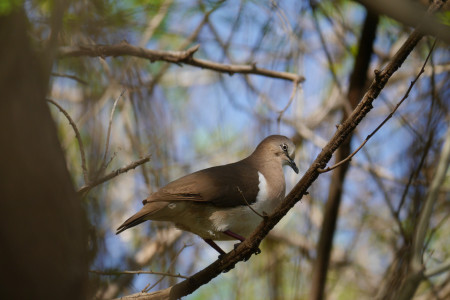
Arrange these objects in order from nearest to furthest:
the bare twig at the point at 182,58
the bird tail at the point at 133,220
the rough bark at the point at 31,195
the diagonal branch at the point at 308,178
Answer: the rough bark at the point at 31,195
the diagonal branch at the point at 308,178
the bird tail at the point at 133,220
the bare twig at the point at 182,58

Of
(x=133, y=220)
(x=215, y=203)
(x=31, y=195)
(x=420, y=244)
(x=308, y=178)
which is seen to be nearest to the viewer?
(x=31, y=195)

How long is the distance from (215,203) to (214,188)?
0.13 meters

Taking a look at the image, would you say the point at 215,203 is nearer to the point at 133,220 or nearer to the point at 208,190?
the point at 208,190

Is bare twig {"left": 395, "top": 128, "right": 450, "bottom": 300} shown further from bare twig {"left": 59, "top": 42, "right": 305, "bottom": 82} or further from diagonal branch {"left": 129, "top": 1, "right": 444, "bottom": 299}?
bare twig {"left": 59, "top": 42, "right": 305, "bottom": 82}

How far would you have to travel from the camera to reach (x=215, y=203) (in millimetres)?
4520

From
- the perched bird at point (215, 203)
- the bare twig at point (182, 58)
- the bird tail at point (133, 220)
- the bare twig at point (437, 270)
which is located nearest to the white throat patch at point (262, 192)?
the perched bird at point (215, 203)

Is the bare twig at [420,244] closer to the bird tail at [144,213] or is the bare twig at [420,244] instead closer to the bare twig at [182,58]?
the bird tail at [144,213]

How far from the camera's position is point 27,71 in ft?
7.21

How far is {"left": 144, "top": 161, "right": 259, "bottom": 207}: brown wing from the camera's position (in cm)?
439

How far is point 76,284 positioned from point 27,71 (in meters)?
0.89

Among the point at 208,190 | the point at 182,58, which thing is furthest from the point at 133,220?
the point at 182,58

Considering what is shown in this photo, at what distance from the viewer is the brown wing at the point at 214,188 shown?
4.39 m

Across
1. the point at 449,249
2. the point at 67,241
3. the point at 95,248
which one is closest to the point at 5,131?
the point at 67,241

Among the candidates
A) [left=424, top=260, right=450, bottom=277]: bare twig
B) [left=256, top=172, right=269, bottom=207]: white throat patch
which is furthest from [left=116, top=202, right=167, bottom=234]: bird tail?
[left=424, top=260, right=450, bottom=277]: bare twig
